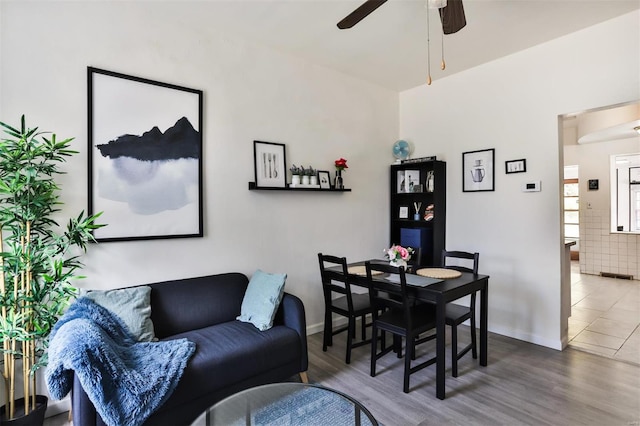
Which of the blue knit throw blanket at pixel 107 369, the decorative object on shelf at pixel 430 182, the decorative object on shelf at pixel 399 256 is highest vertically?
the decorative object on shelf at pixel 430 182

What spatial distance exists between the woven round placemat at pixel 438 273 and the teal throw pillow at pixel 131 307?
2.10 meters

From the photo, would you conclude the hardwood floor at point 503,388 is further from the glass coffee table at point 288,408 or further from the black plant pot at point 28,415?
the black plant pot at point 28,415

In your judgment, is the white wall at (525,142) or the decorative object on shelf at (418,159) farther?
the decorative object on shelf at (418,159)

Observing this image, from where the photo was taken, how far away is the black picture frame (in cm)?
356

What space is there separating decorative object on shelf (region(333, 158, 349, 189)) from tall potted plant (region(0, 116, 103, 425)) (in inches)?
91.6

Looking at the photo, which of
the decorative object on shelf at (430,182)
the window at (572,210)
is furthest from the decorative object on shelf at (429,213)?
the window at (572,210)

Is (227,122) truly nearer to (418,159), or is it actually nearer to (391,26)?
(391,26)

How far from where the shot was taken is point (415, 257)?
346cm

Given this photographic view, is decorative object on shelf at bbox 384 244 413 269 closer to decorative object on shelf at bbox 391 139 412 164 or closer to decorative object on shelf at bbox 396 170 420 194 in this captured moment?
decorative object on shelf at bbox 396 170 420 194

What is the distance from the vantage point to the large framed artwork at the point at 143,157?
2.34m

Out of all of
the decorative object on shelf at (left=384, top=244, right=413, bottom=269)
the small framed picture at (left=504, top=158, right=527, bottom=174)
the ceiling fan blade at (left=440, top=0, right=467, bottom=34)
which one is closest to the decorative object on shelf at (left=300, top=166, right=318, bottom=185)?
the decorative object on shelf at (left=384, top=244, right=413, bottom=269)

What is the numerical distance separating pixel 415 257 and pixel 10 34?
3598 millimetres

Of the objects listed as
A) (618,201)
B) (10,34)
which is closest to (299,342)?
(10,34)

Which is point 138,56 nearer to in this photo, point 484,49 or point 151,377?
point 151,377
